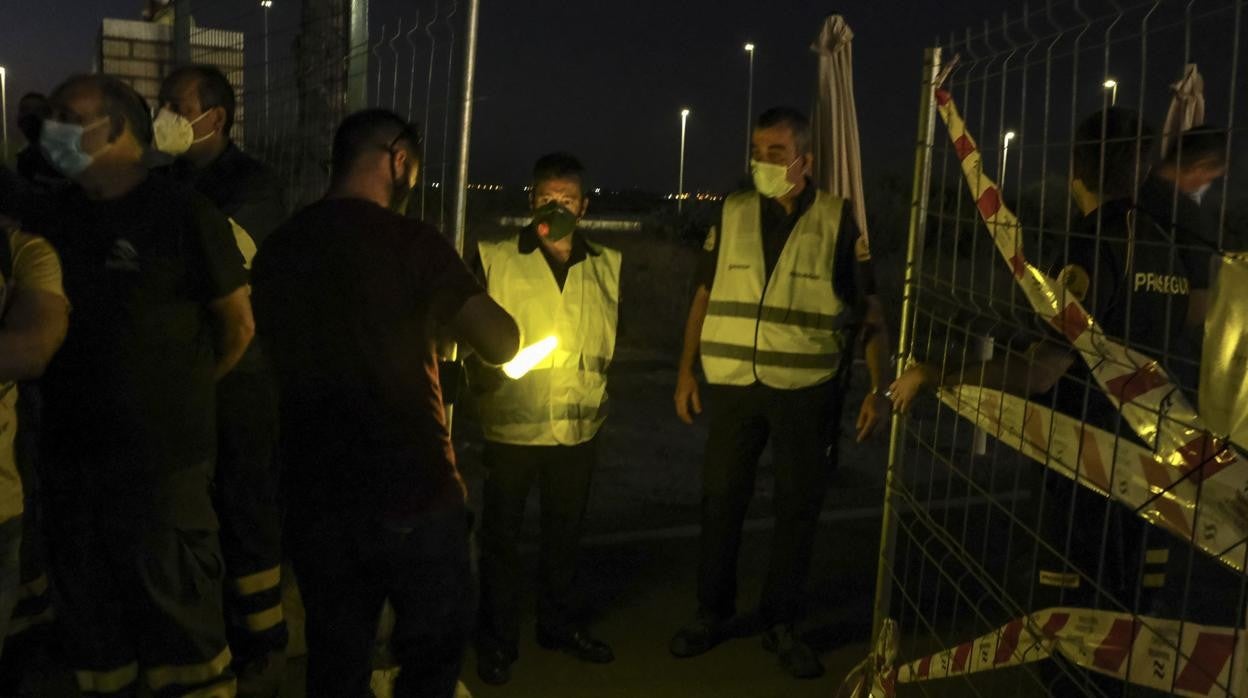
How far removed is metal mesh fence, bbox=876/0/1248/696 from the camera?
251 centimetres

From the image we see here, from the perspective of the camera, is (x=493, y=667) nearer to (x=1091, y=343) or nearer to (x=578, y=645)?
(x=578, y=645)

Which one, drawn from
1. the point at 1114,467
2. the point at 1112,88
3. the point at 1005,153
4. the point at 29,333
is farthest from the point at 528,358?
the point at 1112,88

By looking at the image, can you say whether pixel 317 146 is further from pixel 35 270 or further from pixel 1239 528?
pixel 1239 528

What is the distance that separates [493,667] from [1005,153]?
A: 2.67m

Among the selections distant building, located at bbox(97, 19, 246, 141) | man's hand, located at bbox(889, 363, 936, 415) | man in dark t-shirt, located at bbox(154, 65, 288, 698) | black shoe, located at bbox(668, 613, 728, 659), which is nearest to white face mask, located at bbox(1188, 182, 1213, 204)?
man's hand, located at bbox(889, 363, 936, 415)

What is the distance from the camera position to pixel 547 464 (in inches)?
187

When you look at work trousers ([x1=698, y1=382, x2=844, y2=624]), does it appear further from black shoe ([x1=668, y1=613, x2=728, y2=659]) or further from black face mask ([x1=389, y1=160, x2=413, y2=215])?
black face mask ([x1=389, y1=160, x2=413, y2=215])

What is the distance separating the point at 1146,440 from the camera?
110 inches

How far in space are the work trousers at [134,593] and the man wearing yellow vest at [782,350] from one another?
6.40ft

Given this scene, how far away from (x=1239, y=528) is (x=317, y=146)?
13.9ft

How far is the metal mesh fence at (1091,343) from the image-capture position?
2508 millimetres

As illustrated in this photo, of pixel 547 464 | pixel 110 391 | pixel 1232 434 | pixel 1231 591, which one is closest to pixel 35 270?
pixel 110 391

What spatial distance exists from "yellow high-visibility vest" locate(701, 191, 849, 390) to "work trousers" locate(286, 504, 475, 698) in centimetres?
178

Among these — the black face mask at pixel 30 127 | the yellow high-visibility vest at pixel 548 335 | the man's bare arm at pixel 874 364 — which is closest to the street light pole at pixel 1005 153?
the man's bare arm at pixel 874 364
